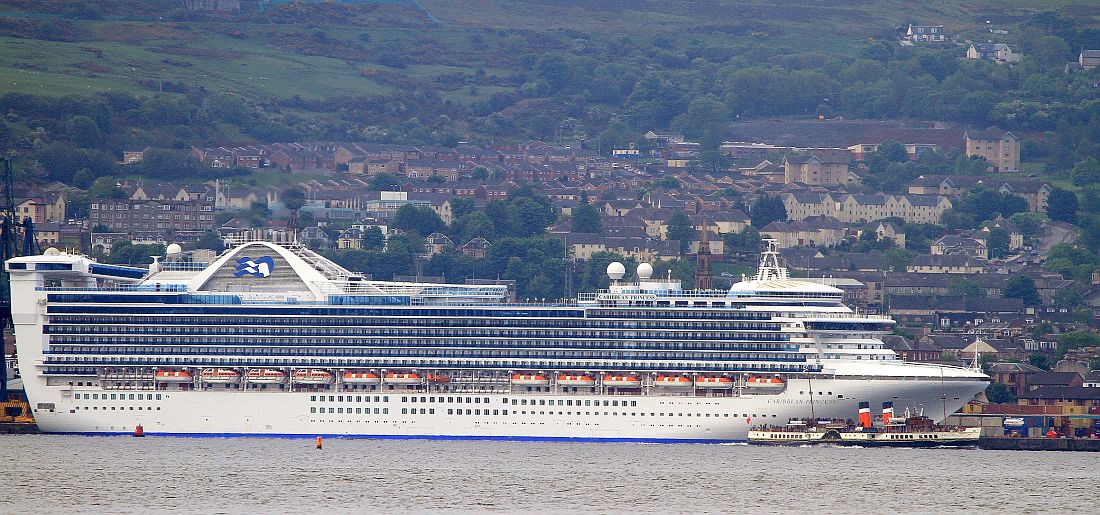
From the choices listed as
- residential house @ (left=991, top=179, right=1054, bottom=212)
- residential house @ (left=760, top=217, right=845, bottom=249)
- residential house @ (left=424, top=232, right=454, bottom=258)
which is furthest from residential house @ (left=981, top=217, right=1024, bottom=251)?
residential house @ (left=424, top=232, right=454, bottom=258)

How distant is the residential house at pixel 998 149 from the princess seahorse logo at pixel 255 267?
344 ft

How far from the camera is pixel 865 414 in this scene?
80.8m

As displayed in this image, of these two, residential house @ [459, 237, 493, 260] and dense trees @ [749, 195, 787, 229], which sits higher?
dense trees @ [749, 195, 787, 229]

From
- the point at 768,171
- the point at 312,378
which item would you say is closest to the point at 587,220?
the point at 768,171

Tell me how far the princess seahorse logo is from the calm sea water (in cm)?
720

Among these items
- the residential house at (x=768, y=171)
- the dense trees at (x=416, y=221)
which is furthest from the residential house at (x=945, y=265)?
the residential house at (x=768, y=171)

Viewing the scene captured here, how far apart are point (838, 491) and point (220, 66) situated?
123 m

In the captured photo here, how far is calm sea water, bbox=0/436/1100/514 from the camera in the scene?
63.3 m

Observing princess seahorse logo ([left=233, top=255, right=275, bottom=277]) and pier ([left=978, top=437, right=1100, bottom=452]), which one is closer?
pier ([left=978, top=437, right=1100, bottom=452])

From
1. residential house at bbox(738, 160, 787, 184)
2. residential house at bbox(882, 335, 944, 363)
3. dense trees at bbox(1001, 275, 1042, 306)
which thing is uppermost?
residential house at bbox(738, 160, 787, 184)

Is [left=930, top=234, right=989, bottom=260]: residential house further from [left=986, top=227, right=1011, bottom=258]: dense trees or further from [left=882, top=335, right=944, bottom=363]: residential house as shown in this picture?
[left=882, top=335, right=944, bottom=363]: residential house

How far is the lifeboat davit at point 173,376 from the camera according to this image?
278 ft

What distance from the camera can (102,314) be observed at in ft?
282

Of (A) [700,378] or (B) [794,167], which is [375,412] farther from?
(B) [794,167]
